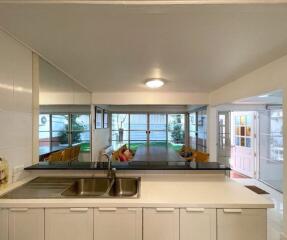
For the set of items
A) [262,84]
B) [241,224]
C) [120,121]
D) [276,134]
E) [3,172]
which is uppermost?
[262,84]

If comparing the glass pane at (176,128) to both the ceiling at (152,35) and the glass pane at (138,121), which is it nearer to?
the glass pane at (138,121)

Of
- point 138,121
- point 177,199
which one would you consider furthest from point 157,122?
point 177,199

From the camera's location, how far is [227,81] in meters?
3.73

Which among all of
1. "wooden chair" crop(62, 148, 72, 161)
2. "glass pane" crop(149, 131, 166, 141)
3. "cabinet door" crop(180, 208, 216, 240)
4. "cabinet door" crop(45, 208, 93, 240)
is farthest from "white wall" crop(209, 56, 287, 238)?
"glass pane" crop(149, 131, 166, 141)

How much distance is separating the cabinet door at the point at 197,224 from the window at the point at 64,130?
5.64 ft

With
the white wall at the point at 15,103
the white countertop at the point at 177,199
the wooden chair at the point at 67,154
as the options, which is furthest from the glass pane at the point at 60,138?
the white countertop at the point at 177,199

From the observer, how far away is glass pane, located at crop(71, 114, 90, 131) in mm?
3566

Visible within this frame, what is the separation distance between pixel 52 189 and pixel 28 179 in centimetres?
42

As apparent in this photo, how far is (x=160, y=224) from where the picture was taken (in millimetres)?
1461

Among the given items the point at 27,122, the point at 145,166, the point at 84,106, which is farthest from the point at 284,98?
the point at 84,106

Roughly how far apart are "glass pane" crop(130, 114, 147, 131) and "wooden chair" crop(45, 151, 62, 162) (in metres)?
4.87

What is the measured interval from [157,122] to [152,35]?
597 cm

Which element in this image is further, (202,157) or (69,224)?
(202,157)

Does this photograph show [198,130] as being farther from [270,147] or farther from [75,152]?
[75,152]
